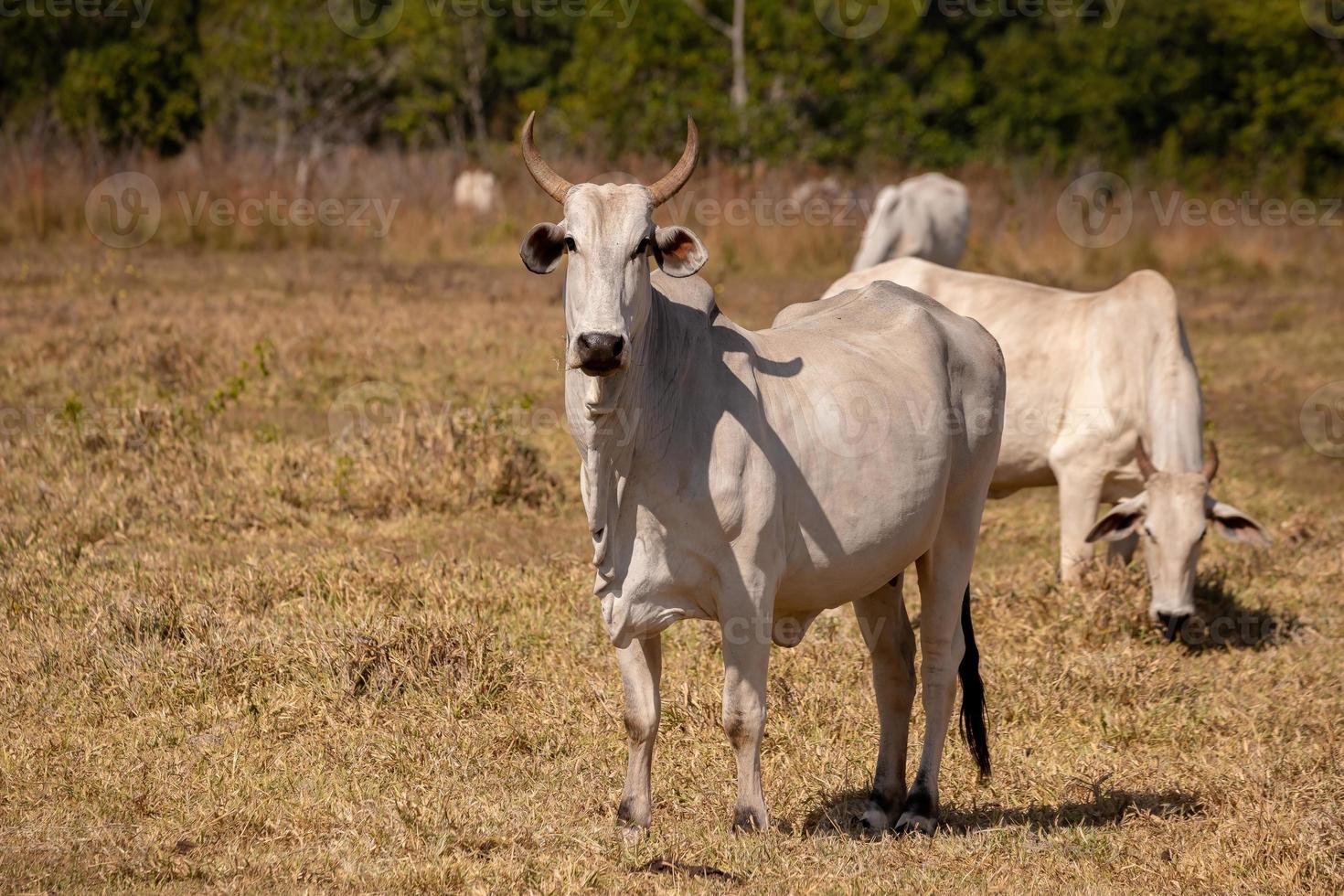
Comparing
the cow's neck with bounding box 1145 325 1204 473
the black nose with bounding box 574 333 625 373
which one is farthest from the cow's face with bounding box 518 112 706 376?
the cow's neck with bounding box 1145 325 1204 473

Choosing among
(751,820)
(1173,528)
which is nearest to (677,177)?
(751,820)

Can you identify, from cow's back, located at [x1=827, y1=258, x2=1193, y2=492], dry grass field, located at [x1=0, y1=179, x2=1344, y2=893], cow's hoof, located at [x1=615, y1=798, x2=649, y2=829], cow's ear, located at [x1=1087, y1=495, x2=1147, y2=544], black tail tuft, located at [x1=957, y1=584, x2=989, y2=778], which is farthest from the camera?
cow's back, located at [x1=827, y1=258, x2=1193, y2=492]

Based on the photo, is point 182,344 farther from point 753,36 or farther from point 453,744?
point 753,36

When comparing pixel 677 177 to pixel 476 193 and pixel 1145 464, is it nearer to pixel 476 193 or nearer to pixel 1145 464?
pixel 1145 464

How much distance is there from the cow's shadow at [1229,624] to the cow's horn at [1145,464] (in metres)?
0.61

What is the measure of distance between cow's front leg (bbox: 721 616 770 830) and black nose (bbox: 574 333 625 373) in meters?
0.81

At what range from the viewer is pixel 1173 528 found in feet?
21.0

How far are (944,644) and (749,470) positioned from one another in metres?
1.11

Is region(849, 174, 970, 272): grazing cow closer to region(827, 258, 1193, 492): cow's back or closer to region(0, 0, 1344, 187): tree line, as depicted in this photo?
region(0, 0, 1344, 187): tree line

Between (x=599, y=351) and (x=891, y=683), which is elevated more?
(x=599, y=351)

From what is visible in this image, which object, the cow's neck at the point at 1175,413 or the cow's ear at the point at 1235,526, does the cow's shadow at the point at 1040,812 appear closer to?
the cow's ear at the point at 1235,526

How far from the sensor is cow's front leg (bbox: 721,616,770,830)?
4.04 m

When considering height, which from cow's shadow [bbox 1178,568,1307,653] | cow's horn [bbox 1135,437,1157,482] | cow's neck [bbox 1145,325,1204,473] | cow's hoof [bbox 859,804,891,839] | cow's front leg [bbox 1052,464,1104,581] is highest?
cow's neck [bbox 1145,325,1204,473]

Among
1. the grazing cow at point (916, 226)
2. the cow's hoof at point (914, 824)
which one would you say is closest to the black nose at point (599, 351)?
the cow's hoof at point (914, 824)
